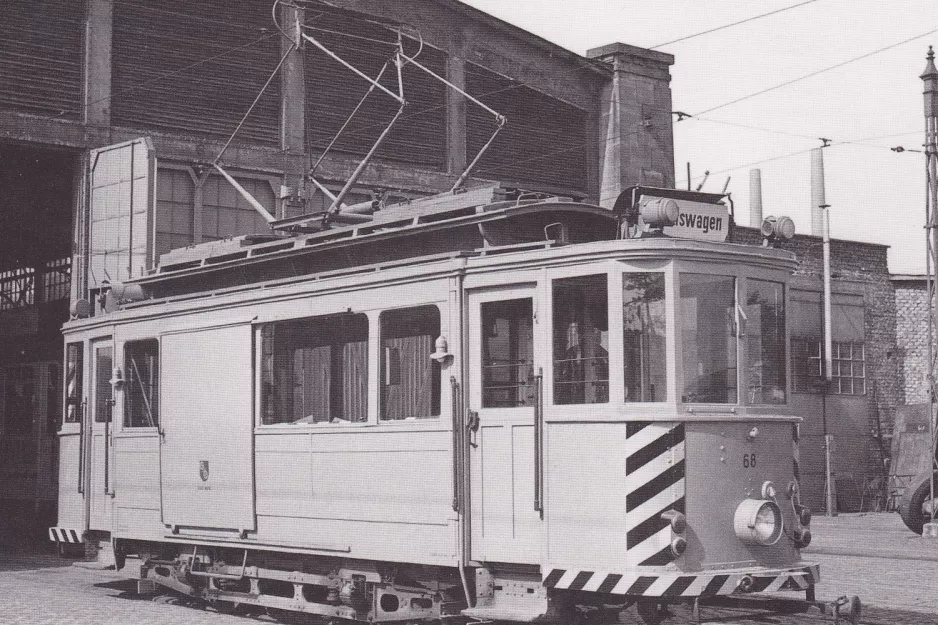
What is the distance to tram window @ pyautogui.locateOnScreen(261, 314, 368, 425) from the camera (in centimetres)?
1052

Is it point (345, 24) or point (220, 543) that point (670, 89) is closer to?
point (345, 24)

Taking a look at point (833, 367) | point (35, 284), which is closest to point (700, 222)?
point (35, 284)

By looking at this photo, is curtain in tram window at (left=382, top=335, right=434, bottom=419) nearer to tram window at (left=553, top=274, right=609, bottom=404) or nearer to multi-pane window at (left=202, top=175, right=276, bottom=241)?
tram window at (left=553, top=274, right=609, bottom=404)

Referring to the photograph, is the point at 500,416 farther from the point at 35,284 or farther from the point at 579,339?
the point at 35,284

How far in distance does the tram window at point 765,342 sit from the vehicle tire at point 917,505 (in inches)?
495

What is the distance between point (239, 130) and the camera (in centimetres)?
2178

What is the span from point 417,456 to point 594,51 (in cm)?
1821

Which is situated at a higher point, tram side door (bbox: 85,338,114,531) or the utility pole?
the utility pole

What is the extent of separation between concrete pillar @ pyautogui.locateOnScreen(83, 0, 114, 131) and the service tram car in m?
8.86

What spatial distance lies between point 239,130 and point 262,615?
38.1 ft

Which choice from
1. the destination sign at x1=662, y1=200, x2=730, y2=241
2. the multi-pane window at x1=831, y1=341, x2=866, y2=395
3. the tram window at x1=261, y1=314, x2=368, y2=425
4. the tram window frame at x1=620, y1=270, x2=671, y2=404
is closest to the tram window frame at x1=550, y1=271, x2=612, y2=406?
the tram window frame at x1=620, y1=270, x2=671, y2=404

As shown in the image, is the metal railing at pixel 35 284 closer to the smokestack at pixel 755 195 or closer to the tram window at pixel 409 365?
the tram window at pixel 409 365

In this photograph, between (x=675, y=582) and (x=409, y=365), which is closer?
(x=675, y=582)

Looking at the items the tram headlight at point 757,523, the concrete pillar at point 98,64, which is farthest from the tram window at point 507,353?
the concrete pillar at point 98,64
